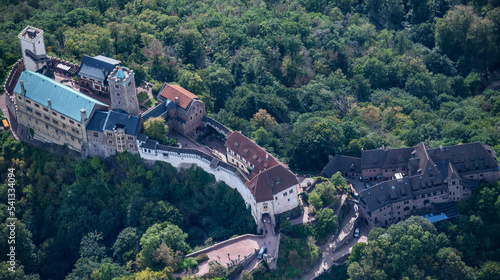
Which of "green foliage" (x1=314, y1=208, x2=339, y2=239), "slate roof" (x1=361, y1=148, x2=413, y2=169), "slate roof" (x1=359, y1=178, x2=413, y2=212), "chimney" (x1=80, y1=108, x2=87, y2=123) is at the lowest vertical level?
"green foliage" (x1=314, y1=208, x2=339, y2=239)

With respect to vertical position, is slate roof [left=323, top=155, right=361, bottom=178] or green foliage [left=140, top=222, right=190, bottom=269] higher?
slate roof [left=323, top=155, right=361, bottom=178]

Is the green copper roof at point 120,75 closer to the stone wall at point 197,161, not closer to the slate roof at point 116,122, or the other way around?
the slate roof at point 116,122

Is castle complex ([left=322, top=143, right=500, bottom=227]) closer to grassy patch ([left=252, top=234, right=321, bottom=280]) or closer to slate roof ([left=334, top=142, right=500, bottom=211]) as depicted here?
slate roof ([left=334, top=142, right=500, bottom=211])

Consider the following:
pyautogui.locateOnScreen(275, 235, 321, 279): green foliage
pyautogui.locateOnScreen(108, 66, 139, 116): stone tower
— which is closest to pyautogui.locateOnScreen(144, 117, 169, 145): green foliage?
pyautogui.locateOnScreen(108, 66, 139, 116): stone tower

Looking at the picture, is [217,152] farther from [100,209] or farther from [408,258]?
[408,258]

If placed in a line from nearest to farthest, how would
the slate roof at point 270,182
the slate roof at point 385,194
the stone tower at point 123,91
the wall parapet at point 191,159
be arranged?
the slate roof at point 270,182, the wall parapet at point 191,159, the slate roof at point 385,194, the stone tower at point 123,91

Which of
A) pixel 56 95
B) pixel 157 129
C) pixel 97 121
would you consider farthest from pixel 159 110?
pixel 56 95

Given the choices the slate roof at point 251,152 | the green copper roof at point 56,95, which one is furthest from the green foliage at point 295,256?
the green copper roof at point 56,95
